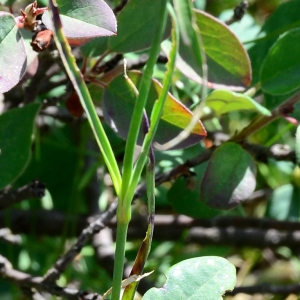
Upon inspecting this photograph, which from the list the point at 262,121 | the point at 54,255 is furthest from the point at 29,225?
the point at 262,121

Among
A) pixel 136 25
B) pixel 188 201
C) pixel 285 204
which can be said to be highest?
pixel 136 25

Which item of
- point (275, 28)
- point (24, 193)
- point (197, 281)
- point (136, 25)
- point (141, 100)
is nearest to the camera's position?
point (141, 100)

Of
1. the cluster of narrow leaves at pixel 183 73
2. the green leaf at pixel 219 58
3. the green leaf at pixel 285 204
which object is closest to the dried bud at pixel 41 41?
the cluster of narrow leaves at pixel 183 73

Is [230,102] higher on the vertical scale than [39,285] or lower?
higher

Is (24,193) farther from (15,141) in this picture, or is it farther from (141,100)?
(141,100)

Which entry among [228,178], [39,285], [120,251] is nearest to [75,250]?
[39,285]

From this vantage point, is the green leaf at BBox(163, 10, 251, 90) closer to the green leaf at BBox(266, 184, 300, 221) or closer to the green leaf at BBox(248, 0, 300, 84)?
the green leaf at BBox(248, 0, 300, 84)

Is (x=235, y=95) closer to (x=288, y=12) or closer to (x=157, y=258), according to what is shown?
(x=288, y=12)

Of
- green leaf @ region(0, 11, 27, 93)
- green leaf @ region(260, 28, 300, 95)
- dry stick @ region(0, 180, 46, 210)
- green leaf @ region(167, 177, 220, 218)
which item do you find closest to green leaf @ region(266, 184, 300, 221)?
green leaf @ region(167, 177, 220, 218)
